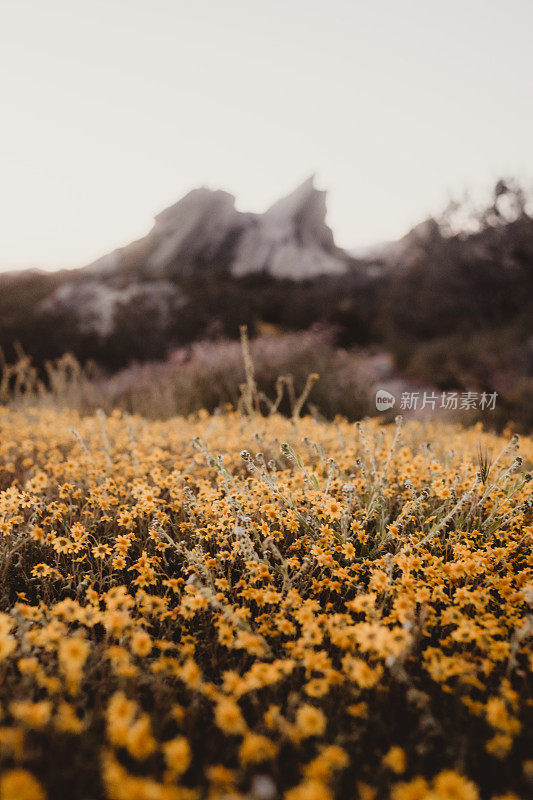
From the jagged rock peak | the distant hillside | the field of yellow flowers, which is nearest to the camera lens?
the field of yellow flowers

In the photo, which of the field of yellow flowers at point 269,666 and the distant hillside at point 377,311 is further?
the distant hillside at point 377,311

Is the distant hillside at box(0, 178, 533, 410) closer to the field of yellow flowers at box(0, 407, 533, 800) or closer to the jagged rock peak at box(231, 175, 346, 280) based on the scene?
the field of yellow flowers at box(0, 407, 533, 800)

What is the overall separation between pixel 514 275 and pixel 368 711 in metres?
15.3

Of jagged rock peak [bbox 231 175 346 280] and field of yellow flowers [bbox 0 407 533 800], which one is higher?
jagged rock peak [bbox 231 175 346 280]

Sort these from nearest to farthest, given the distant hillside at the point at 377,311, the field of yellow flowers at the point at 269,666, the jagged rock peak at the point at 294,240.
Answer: the field of yellow flowers at the point at 269,666, the distant hillside at the point at 377,311, the jagged rock peak at the point at 294,240

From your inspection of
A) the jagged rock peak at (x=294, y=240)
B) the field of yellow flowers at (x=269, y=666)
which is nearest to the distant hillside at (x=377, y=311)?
the field of yellow flowers at (x=269, y=666)

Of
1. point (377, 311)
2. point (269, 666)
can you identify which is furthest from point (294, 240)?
point (269, 666)

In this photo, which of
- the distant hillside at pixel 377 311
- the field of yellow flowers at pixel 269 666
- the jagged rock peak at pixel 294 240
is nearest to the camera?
the field of yellow flowers at pixel 269 666

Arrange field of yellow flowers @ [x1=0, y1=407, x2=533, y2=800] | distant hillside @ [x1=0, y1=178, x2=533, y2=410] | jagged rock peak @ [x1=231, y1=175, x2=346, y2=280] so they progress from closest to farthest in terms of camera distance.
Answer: field of yellow flowers @ [x1=0, y1=407, x2=533, y2=800] < distant hillside @ [x1=0, y1=178, x2=533, y2=410] < jagged rock peak @ [x1=231, y1=175, x2=346, y2=280]

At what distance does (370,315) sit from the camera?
56.2 feet

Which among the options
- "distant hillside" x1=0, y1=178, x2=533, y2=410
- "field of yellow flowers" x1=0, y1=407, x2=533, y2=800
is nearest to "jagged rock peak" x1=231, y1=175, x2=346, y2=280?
"distant hillside" x1=0, y1=178, x2=533, y2=410

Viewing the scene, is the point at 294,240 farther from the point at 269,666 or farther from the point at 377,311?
the point at 269,666

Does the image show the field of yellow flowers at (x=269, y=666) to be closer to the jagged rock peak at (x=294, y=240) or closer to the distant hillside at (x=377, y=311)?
the distant hillside at (x=377, y=311)

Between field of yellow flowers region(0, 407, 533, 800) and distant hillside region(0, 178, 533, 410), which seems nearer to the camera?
field of yellow flowers region(0, 407, 533, 800)
